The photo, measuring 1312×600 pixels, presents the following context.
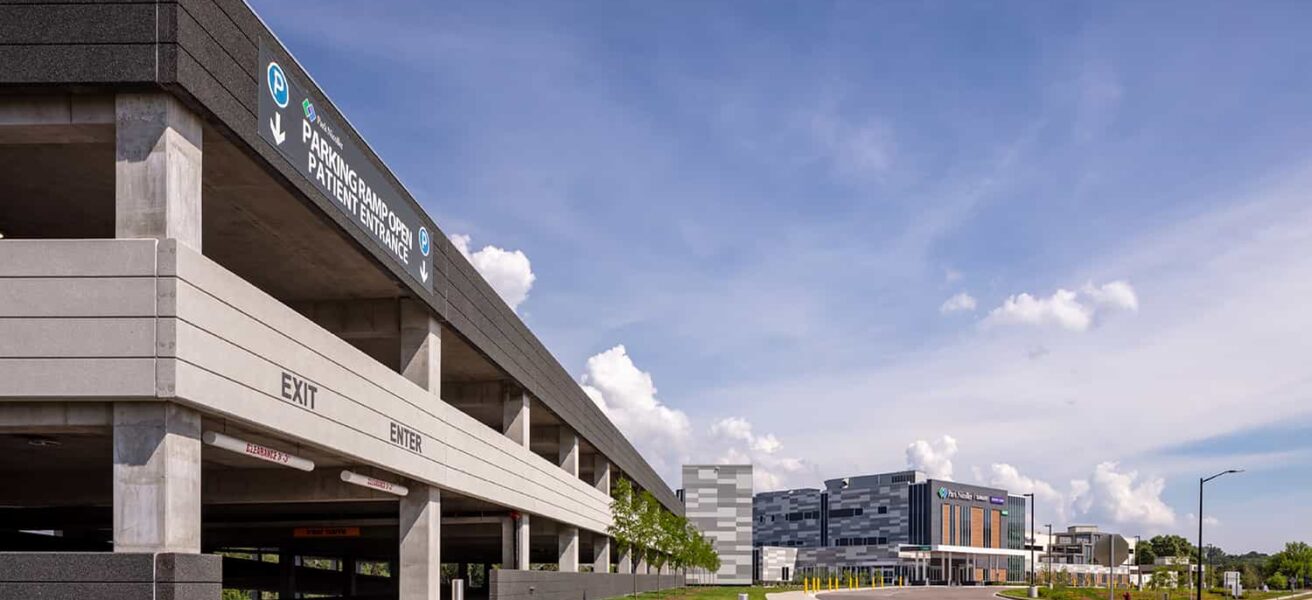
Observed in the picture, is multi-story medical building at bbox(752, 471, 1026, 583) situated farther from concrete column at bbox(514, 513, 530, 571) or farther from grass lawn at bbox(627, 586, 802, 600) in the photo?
concrete column at bbox(514, 513, 530, 571)

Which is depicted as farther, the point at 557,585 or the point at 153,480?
the point at 557,585

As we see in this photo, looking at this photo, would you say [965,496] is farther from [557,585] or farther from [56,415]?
[56,415]

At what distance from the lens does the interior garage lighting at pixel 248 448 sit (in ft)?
63.8

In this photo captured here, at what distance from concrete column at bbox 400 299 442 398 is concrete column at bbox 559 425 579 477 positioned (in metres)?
23.8

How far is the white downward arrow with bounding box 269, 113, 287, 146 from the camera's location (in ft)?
67.5

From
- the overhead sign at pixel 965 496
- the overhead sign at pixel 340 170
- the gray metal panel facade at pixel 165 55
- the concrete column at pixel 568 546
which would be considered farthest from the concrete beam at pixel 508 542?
the overhead sign at pixel 965 496

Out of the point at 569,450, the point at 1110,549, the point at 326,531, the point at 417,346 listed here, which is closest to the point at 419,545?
the point at 417,346

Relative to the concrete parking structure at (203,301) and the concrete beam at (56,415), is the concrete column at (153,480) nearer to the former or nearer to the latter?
the concrete parking structure at (203,301)

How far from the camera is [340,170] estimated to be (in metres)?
23.9

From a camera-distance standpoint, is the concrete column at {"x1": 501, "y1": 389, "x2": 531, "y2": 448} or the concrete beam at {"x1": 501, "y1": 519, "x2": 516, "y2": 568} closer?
the concrete column at {"x1": 501, "y1": 389, "x2": 531, "y2": 448}

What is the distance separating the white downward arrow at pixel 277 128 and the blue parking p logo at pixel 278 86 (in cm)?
24

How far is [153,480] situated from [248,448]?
3581 mm

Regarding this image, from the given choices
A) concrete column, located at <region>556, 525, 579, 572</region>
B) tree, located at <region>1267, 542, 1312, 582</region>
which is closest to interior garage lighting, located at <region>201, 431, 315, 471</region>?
concrete column, located at <region>556, 525, 579, 572</region>

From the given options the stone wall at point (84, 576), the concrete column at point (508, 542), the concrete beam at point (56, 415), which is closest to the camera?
the stone wall at point (84, 576)
